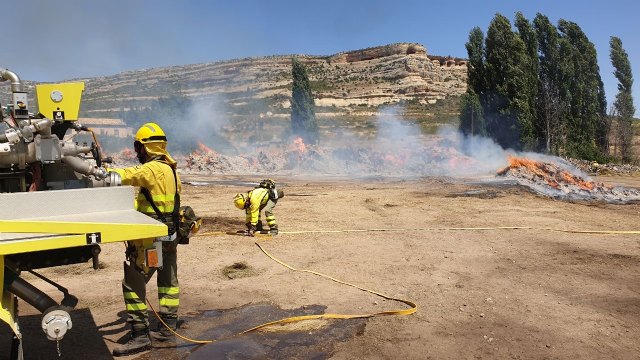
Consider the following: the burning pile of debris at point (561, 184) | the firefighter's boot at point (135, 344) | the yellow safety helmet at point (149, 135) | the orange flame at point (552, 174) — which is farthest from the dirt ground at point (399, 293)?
the orange flame at point (552, 174)

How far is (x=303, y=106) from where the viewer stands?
153 ft

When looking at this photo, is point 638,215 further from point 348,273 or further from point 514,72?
point 514,72

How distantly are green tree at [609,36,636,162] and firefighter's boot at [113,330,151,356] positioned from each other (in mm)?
42484

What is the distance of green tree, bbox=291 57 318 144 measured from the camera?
152 ft

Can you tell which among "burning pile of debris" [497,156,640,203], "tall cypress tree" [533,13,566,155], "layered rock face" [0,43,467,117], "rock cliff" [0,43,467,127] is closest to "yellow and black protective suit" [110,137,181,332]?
Answer: "burning pile of debris" [497,156,640,203]

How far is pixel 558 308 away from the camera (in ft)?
17.6

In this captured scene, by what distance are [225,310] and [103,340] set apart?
136 cm

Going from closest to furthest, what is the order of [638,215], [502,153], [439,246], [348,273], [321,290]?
[321,290]
[348,273]
[439,246]
[638,215]
[502,153]

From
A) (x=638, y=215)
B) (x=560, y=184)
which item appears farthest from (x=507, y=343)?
(x=560, y=184)

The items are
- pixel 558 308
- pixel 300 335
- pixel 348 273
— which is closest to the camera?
pixel 300 335

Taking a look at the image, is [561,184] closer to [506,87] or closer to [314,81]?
[506,87]

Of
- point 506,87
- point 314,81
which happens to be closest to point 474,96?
point 506,87

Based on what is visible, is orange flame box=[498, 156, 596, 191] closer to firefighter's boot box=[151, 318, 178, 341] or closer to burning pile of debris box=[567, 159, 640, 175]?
burning pile of debris box=[567, 159, 640, 175]

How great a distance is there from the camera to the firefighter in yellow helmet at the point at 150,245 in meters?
4.11
